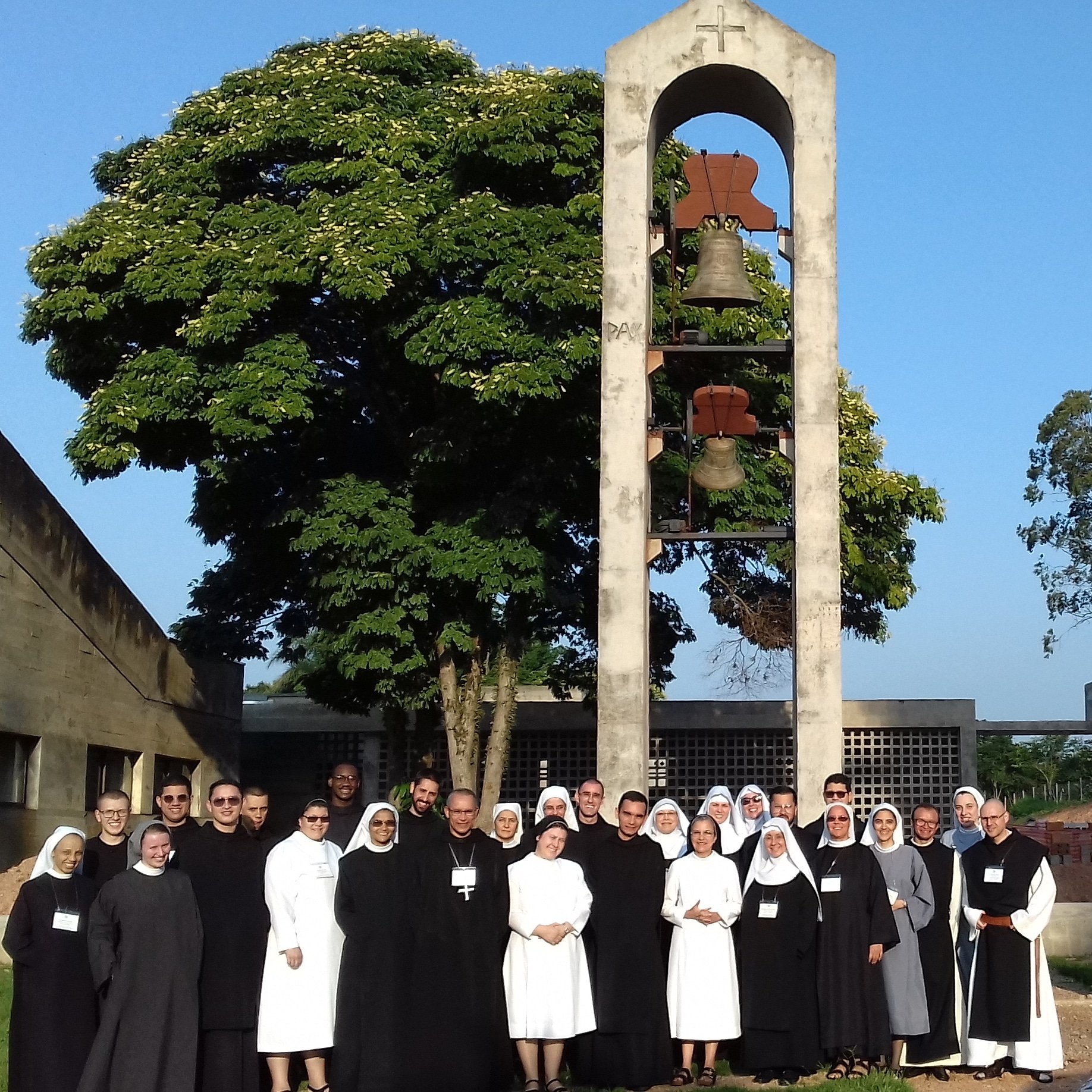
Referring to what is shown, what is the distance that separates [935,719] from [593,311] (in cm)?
794

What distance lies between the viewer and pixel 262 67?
1873 centimetres

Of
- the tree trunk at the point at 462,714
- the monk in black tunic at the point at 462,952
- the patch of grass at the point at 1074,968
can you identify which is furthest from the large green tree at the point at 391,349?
the monk in black tunic at the point at 462,952

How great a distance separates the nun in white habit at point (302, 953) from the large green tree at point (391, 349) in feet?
27.5

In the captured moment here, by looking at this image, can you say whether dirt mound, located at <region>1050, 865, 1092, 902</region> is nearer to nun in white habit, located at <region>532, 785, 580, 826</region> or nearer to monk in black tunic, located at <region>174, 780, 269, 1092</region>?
nun in white habit, located at <region>532, 785, 580, 826</region>

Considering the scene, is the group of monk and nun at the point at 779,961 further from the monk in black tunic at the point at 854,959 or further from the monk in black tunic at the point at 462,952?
the monk in black tunic at the point at 462,952

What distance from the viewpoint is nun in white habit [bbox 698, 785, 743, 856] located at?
9.67 metres

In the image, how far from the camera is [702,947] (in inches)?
354

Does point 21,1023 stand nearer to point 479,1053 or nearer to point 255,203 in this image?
point 479,1053

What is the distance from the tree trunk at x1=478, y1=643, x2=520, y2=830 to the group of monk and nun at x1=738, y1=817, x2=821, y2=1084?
29.8 ft

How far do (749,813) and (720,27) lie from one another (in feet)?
19.8

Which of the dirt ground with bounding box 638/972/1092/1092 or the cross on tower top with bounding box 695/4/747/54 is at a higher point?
the cross on tower top with bounding box 695/4/747/54

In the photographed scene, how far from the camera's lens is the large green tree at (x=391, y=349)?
16562 millimetres

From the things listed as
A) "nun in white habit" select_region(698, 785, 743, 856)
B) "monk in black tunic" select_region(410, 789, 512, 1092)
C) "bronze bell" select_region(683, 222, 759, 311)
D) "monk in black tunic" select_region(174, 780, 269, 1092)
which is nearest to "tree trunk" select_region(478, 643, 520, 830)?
"bronze bell" select_region(683, 222, 759, 311)

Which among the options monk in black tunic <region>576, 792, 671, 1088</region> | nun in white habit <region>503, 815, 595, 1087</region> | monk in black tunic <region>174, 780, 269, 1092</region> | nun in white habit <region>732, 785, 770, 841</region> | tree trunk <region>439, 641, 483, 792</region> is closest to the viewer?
monk in black tunic <region>174, 780, 269, 1092</region>
